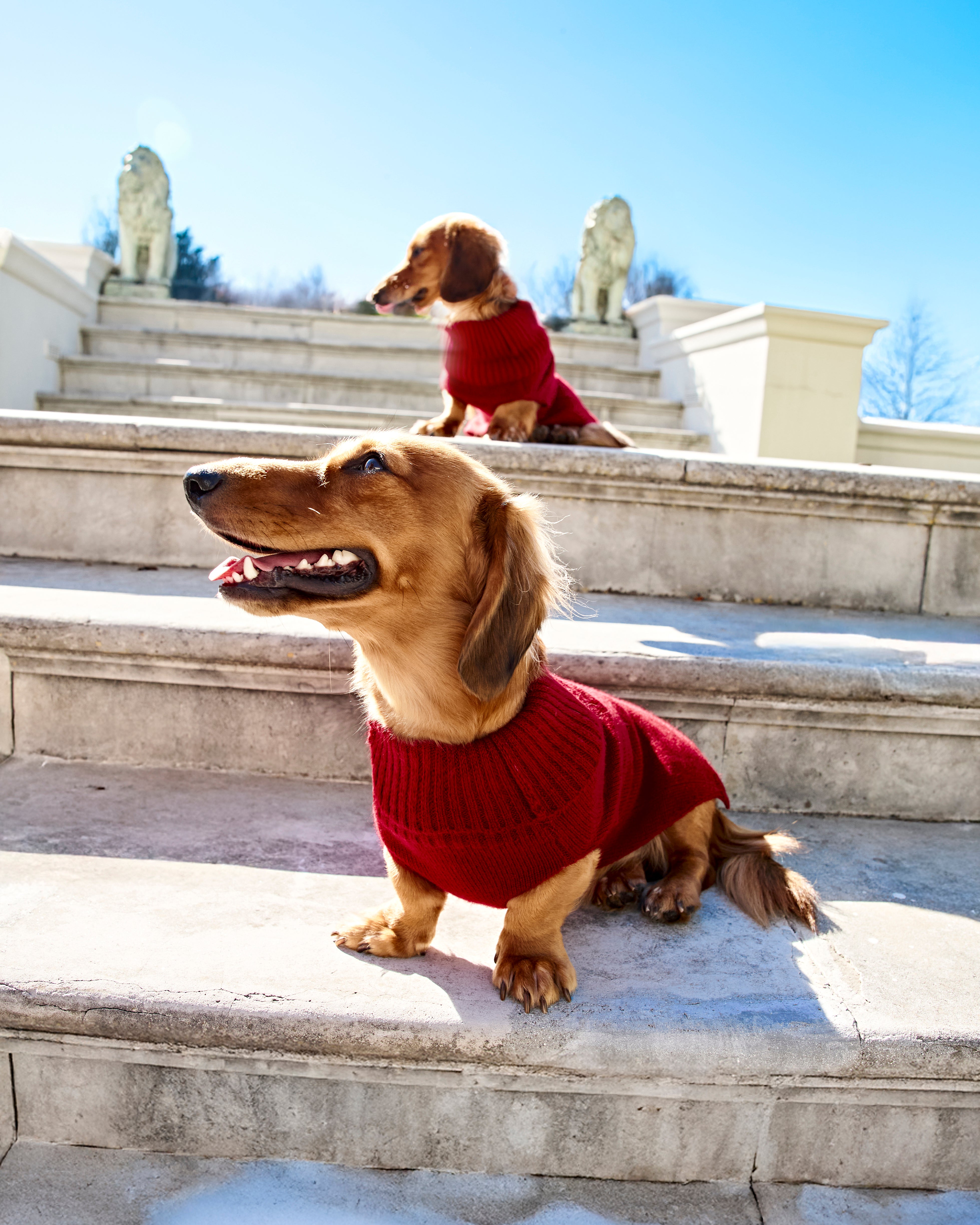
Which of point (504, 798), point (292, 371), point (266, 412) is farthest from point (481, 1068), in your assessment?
point (292, 371)

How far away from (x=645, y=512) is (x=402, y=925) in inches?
77.0

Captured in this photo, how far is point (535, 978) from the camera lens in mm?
1421

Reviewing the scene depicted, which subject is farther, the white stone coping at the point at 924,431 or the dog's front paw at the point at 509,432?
the white stone coping at the point at 924,431

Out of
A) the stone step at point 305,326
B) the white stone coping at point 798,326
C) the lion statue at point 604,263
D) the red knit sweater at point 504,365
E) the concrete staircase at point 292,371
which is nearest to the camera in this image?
the red knit sweater at point 504,365

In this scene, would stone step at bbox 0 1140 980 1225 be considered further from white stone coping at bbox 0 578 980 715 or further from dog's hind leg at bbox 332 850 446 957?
white stone coping at bbox 0 578 980 715

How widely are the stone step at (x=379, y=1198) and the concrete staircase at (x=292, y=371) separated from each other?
4.80 meters

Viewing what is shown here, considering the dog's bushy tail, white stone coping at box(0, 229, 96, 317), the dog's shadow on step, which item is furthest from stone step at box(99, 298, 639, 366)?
the dog's shadow on step

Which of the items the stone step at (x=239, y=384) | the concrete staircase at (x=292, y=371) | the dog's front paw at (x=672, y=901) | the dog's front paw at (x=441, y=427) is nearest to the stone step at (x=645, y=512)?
the dog's front paw at (x=441, y=427)

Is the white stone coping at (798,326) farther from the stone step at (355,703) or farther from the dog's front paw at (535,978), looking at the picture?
the dog's front paw at (535,978)

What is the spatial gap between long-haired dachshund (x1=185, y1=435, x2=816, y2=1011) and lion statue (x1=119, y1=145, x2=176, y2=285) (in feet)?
28.2

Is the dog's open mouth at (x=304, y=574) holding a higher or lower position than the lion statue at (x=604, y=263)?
lower

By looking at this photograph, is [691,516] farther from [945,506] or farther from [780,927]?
[780,927]

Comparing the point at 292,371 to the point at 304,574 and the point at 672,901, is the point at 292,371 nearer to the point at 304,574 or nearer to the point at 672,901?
the point at 304,574

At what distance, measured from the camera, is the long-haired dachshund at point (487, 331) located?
361cm
